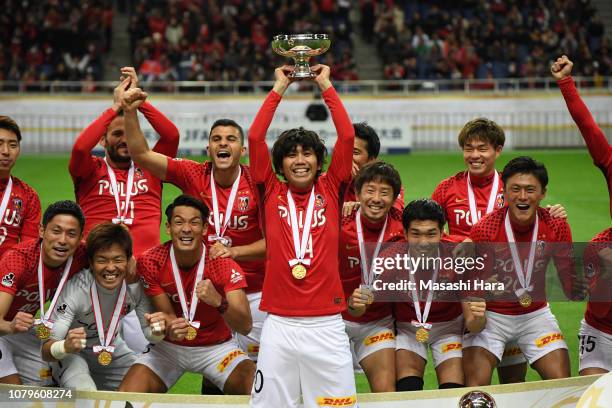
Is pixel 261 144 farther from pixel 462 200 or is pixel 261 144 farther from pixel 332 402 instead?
pixel 462 200

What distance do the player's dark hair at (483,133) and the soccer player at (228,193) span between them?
1.68 m

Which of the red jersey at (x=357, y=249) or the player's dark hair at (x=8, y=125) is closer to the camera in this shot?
the red jersey at (x=357, y=249)

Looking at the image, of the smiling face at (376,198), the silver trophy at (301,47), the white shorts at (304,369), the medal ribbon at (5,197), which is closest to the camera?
the white shorts at (304,369)

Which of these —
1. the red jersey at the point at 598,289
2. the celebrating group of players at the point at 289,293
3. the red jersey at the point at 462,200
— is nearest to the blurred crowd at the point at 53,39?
the red jersey at the point at 462,200

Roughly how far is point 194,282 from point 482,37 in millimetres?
21512

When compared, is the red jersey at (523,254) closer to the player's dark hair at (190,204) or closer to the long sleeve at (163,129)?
the player's dark hair at (190,204)

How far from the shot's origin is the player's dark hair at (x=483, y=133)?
22.9ft

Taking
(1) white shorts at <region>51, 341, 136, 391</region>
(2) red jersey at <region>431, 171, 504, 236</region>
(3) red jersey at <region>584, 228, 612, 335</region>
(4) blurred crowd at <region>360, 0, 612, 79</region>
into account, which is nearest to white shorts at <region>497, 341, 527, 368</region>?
(3) red jersey at <region>584, 228, 612, 335</region>

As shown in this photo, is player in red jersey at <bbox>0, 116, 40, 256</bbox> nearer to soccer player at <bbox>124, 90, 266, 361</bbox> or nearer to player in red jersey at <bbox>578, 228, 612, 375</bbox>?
soccer player at <bbox>124, 90, 266, 361</bbox>

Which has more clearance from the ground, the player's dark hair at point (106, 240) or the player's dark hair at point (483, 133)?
the player's dark hair at point (483, 133)

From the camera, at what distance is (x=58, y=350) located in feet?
18.9

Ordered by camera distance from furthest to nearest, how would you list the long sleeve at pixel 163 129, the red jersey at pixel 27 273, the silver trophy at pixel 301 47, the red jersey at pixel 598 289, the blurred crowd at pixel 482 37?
1. the blurred crowd at pixel 482 37
2. the long sleeve at pixel 163 129
3. the red jersey at pixel 598 289
4. the red jersey at pixel 27 273
5. the silver trophy at pixel 301 47

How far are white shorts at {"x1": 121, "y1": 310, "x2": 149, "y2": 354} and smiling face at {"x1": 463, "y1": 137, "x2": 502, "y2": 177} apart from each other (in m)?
2.82

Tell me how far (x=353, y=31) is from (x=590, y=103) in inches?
300
